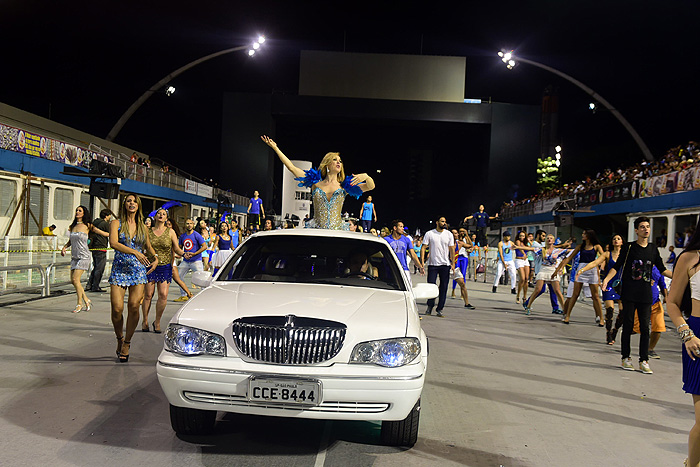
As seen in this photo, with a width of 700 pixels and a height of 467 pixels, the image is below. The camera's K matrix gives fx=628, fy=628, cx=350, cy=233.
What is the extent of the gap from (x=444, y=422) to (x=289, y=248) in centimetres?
195

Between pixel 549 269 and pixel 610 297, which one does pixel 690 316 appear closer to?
pixel 610 297

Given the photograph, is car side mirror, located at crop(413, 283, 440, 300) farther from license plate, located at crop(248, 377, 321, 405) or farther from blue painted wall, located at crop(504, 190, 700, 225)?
blue painted wall, located at crop(504, 190, 700, 225)

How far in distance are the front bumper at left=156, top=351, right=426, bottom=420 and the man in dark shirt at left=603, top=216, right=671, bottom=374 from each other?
4.75 metres

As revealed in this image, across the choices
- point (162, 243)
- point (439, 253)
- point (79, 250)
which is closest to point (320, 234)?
point (162, 243)

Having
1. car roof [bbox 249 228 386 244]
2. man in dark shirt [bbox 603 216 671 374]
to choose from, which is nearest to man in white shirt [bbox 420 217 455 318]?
man in dark shirt [bbox 603 216 671 374]

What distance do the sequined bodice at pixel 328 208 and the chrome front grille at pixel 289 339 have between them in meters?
3.53

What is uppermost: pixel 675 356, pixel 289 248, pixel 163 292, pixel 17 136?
pixel 17 136

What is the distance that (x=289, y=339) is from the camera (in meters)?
3.71

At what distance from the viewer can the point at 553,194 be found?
37625 millimetres

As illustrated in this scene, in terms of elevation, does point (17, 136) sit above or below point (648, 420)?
above

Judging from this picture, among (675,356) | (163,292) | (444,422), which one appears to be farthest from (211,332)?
(675,356)

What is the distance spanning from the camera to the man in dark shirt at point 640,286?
24.5ft

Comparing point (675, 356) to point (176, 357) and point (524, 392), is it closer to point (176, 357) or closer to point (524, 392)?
A: point (524, 392)

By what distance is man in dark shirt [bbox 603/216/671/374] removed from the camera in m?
7.46
